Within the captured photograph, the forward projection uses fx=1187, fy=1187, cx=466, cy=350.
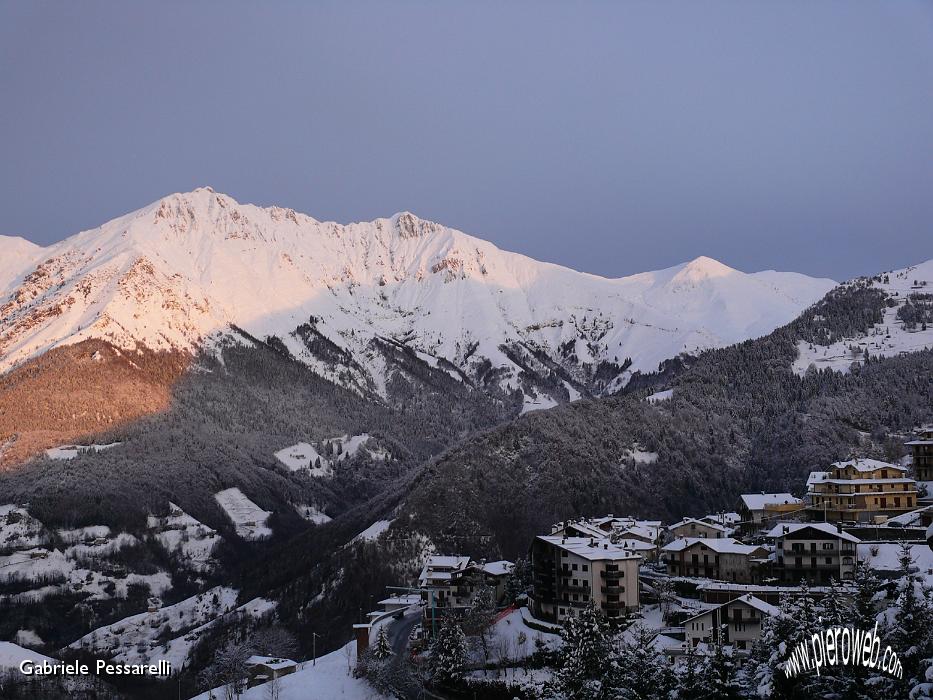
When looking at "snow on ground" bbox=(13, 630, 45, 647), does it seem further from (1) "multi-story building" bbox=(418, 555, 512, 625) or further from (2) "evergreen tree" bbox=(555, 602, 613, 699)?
(2) "evergreen tree" bbox=(555, 602, 613, 699)

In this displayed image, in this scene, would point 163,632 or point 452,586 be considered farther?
point 163,632

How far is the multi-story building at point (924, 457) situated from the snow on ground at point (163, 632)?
88415 millimetres

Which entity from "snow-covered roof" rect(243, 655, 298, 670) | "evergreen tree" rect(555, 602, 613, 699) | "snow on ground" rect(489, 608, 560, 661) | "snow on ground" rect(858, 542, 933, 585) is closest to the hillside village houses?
"snow on ground" rect(858, 542, 933, 585)

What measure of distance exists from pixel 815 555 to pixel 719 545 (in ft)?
30.8

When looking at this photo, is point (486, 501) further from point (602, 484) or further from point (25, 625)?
point (25, 625)

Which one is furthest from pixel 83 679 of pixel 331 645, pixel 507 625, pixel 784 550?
pixel 784 550

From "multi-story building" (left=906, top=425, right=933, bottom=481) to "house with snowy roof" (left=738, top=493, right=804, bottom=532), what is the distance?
11126 millimetres

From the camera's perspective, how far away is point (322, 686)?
91.8m

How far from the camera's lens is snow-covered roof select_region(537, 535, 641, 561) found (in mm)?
90688

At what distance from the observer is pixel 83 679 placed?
134 m

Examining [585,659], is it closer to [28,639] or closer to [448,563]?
[448,563]

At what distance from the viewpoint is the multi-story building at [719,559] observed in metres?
92.8

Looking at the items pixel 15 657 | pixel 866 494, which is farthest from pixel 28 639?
pixel 866 494

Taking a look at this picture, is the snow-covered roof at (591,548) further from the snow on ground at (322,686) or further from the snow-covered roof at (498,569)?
the snow on ground at (322,686)
